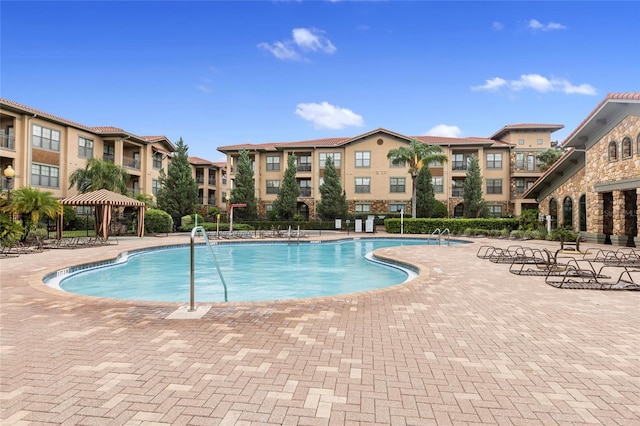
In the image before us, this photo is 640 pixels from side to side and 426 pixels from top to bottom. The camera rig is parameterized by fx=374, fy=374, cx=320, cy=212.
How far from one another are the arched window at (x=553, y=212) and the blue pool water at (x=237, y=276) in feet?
50.8

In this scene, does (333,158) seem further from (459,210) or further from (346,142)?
(459,210)

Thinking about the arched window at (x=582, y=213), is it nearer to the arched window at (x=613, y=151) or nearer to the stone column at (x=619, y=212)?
the stone column at (x=619, y=212)

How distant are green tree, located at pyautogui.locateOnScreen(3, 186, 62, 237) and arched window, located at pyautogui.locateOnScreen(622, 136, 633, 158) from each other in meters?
28.8

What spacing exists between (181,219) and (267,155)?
13.3 m

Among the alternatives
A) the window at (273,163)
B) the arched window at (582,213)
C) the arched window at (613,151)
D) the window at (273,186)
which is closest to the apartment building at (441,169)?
the window at (273,163)

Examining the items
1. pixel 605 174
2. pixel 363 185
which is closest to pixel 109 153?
pixel 363 185

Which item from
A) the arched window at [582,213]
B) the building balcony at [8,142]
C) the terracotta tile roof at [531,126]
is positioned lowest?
the arched window at [582,213]

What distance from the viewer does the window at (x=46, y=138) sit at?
28.4 meters

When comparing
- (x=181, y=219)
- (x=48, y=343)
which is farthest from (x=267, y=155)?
(x=48, y=343)

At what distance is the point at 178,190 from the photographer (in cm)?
3697

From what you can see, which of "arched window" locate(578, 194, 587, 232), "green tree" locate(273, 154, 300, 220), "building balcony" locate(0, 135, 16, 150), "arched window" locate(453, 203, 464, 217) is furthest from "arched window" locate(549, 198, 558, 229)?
"building balcony" locate(0, 135, 16, 150)

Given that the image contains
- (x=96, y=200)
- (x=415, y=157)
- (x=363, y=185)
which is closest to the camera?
(x=96, y=200)

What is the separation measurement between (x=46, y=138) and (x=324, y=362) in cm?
3388

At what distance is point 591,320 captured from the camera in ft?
19.2
